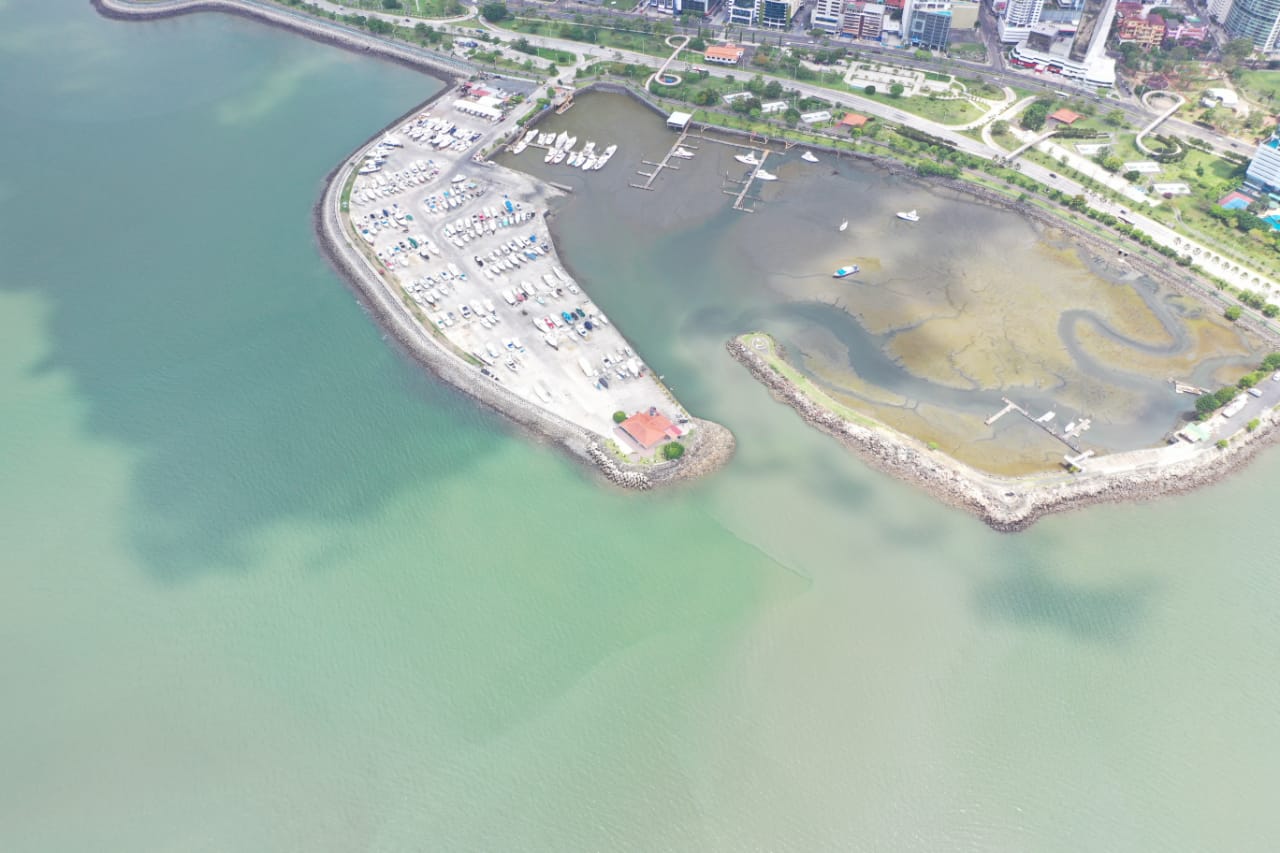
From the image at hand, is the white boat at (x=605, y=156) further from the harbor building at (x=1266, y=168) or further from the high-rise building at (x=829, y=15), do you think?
the harbor building at (x=1266, y=168)

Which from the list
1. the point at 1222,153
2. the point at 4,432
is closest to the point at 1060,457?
the point at 1222,153

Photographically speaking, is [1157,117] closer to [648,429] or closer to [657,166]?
[657,166]

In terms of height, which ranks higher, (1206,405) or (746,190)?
(746,190)

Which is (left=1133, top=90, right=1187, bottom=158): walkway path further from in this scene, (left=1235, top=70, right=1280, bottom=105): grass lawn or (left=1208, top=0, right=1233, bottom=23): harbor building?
(left=1208, top=0, right=1233, bottom=23): harbor building

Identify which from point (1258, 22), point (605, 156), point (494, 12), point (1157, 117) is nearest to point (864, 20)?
point (1157, 117)

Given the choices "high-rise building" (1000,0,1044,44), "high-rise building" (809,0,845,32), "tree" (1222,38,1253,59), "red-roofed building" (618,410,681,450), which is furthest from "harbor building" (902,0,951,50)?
"red-roofed building" (618,410,681,450)

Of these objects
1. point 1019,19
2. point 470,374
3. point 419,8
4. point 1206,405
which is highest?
point 1019,19

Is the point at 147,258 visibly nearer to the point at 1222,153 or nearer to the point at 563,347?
the point at 563,347
